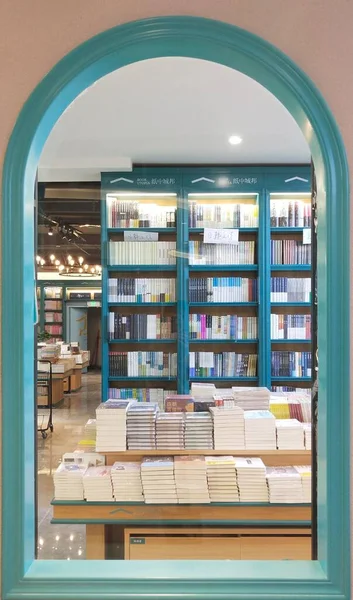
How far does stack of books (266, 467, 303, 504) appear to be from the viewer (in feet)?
8.77

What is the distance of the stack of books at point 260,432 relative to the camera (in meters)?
2.85

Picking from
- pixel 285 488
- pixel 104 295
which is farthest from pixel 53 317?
pixel 285 488

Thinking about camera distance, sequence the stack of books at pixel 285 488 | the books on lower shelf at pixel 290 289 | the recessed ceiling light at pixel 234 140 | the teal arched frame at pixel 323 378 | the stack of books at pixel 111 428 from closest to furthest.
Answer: the teal arched frame at pixel 323 378, the stack of books at pixel 285 488, the stack of books at pixel 111 428, the recessed ceiling light at pixel 234 140, the books on lower shelf at pixel 290 289

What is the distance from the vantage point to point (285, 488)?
268 centimetres

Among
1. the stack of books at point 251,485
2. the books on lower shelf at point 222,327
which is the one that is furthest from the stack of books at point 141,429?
the books on lower shelf at point 222,327

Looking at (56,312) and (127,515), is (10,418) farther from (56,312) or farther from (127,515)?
(56,312)

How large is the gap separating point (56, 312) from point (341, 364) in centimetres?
1449

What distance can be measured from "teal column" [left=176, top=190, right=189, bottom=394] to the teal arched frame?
3.66 metres

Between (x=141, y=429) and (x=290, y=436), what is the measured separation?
2.93 feet

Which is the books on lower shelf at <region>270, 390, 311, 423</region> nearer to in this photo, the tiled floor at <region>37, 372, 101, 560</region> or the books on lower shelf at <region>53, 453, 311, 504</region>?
the books on lower shelf at <region>53, 453, 311, 504</region>

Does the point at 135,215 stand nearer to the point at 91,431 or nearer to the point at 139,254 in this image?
the point at 139,254

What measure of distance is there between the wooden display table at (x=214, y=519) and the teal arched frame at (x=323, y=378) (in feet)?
4.29

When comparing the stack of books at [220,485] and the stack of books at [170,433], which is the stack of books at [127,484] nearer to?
the stack of books at [170,433]

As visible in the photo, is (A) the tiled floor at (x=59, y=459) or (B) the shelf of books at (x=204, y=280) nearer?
(A) the tiled floor at (x=59, y=459)
